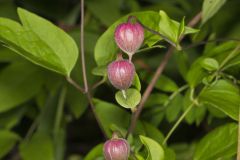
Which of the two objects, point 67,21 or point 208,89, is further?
point 67,21

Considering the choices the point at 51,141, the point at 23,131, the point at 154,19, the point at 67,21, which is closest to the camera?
the point at 154,19

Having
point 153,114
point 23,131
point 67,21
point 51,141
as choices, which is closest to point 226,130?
point 153,114

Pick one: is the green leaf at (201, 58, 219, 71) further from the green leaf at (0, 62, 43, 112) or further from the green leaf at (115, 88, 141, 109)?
the green leaf at (0, 62, 43, 112)

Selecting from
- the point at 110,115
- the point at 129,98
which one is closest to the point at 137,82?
the point at 129,98

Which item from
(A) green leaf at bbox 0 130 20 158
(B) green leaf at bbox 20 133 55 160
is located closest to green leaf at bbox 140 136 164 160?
(B) green leaf at bbox 20 133 55 160

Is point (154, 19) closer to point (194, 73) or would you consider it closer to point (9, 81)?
point (194, 73)

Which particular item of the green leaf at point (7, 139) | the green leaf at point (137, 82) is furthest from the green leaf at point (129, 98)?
the green leaf at point (7, 139)

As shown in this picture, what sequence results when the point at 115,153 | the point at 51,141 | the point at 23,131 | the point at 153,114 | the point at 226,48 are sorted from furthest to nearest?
the point at 23,131, the point at 51,141, the point at 153,114, the point at 226,48, the point at 115,153

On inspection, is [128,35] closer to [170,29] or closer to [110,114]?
[170,29]

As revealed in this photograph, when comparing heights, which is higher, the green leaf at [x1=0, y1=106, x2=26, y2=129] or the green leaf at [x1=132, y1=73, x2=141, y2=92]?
the green leaf at [x1=132, y1=73, x2=141, y2=92]
